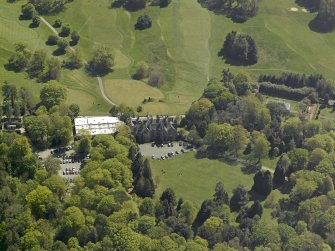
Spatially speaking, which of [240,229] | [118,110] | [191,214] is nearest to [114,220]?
[191,214]

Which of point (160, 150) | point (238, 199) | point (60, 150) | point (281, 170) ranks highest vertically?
point (281, 170)

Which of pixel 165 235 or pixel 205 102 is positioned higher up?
pixel 205 102

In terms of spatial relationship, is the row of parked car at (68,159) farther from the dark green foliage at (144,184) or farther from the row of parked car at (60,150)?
the dark green foliage at (144,184)

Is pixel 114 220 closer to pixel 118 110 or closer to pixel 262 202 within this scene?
pixel 262 202

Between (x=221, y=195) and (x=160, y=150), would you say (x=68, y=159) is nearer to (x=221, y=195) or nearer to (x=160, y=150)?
(x=160, y=150)

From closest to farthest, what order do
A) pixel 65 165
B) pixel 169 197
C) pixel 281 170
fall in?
pixel 169 197 < pixel 65 165 < pixel 281 170

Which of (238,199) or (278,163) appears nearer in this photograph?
(238,199)

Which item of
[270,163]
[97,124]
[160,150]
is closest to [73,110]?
[97,124]
